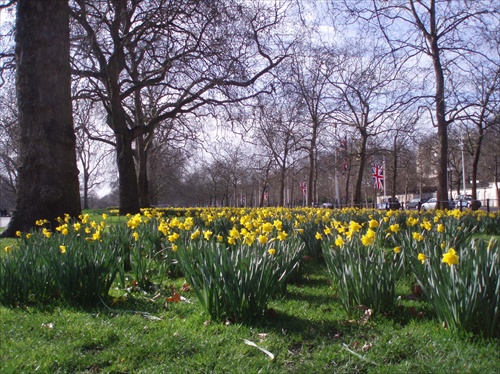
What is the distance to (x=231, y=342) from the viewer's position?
115 inches

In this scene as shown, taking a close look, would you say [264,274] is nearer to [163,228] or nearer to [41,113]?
[163,228]

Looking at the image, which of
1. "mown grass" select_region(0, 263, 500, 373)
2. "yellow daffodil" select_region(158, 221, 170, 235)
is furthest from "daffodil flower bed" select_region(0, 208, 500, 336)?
"yellow daffodil" select_region(158, 221, 170, 235)

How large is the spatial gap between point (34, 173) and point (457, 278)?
7.44m

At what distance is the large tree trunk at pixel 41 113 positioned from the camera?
7809 millimetres

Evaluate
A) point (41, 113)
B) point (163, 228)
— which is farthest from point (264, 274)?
point (41, 113)

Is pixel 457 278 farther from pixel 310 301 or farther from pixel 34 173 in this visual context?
pixel 34 173

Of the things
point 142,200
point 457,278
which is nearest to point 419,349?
point 457,278

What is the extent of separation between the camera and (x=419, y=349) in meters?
2.70

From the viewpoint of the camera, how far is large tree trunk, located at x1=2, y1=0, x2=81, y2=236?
781cm

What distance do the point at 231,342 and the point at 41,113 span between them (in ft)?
21.7

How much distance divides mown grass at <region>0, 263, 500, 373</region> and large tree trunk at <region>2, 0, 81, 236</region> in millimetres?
4568

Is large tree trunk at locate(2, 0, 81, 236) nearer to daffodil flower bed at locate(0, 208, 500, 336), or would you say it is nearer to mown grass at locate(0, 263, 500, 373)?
daffodil flower bed at locate(0, 208, 500, 336)

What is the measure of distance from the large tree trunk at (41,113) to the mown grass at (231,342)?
4568 millimetres

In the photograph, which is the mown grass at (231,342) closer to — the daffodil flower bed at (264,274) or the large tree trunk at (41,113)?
the daffodil flower bed at (264,274)
